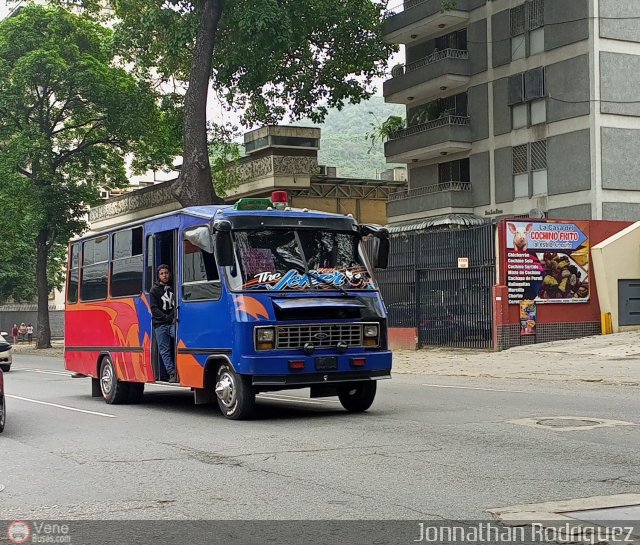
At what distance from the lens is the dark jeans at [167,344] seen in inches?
555

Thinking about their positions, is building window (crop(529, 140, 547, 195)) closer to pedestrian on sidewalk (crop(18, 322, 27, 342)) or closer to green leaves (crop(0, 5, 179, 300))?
green leaves (crop(0, 5, 179, 300))

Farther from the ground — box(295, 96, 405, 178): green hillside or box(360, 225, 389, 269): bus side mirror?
box(295, 96, 405, 178): green hillside

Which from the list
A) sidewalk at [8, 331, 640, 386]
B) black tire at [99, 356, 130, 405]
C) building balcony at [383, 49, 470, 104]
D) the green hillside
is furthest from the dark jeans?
the green hillside

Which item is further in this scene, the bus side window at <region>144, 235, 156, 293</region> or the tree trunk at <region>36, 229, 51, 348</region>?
the tree trunk at <region>36, 229, 51, 348</region>

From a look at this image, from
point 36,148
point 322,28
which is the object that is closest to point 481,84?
point 322,28

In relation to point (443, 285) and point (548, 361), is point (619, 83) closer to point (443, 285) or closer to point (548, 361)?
point (443, 285)

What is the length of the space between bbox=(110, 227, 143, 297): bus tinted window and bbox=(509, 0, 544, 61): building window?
2615 cm

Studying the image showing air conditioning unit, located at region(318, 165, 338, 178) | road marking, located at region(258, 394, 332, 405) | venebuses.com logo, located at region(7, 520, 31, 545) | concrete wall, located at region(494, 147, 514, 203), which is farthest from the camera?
air conditioning unit, located at region(318, 165, 338, 178)

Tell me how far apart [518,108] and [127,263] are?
88.4ft

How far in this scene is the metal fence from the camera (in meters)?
27.5

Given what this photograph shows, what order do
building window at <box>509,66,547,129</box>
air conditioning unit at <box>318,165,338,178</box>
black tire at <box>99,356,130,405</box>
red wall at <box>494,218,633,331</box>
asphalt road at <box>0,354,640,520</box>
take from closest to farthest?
1. asphalt road at <box>0,354,640,520</box>
2. black tire at <box>99,356,130,405</box>
3. red wall at <box>494,218,633,331</box>
4. building window at <box>509,66,547,129</box>
5. air conditioning unit at <box>318,165,338,178</box>

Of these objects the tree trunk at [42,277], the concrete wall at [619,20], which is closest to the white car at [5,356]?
the tree trunk at [42,277]

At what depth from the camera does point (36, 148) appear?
134 feet

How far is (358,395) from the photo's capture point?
1343 cm
